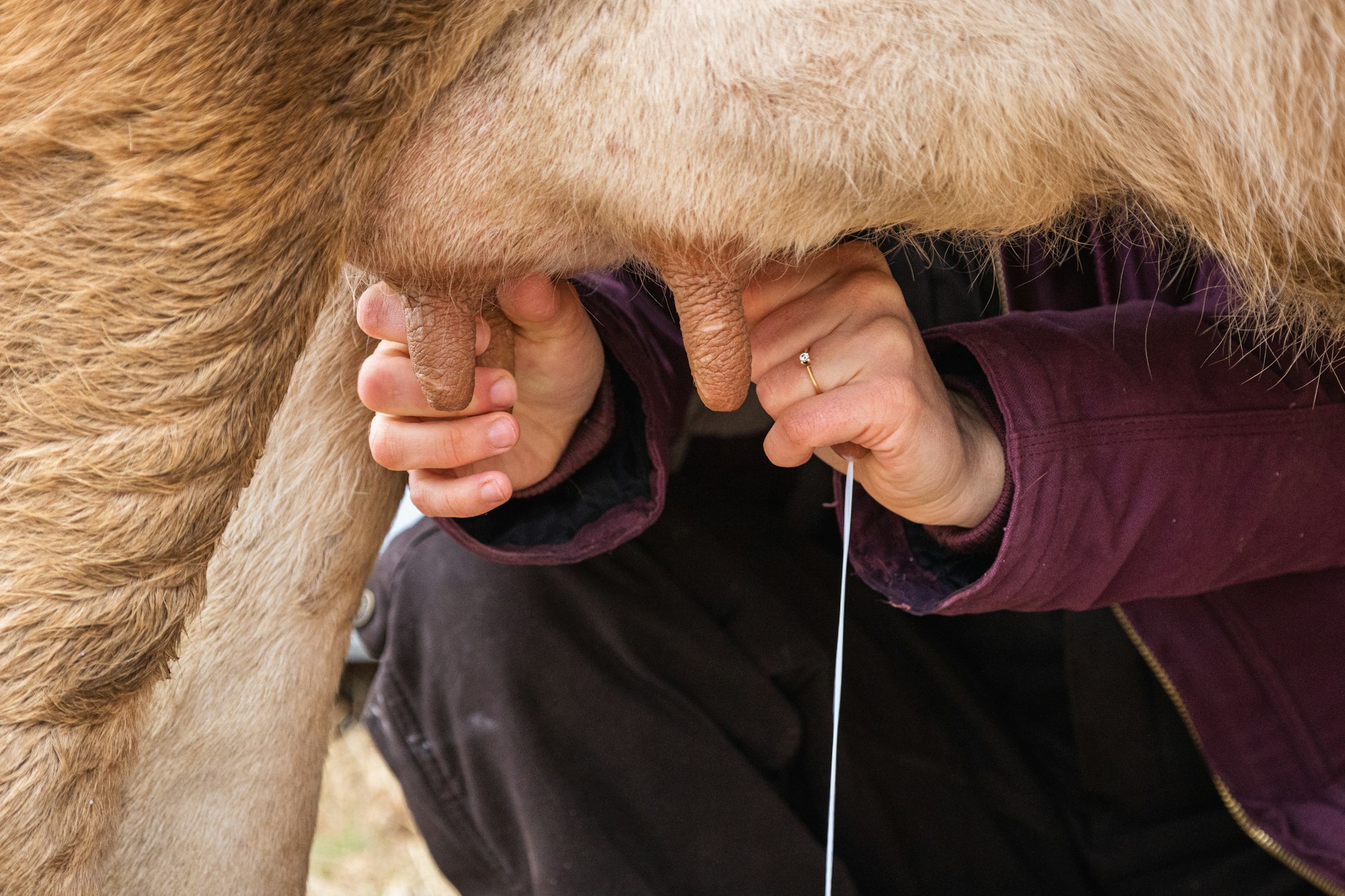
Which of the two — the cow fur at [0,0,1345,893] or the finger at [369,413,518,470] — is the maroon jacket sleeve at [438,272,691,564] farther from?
the cow fur at [0,0,1345,893]

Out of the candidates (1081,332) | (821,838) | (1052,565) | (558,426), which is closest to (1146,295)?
(1081,332)

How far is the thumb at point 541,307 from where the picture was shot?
72 centimetres

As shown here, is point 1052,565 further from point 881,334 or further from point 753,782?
point 753,782

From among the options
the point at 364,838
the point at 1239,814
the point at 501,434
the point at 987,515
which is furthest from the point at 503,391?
the point at 364,838

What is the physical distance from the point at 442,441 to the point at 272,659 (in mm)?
225

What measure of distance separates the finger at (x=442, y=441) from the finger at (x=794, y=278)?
181mm

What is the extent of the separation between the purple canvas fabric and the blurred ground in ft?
3.15

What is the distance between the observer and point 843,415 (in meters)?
0.69

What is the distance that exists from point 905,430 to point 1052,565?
0.51ft

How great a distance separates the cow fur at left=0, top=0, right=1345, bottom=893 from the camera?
52 centimetres

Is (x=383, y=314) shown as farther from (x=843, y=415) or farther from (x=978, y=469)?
(x=978, y=469)

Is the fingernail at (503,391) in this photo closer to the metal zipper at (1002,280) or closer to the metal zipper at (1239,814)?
the metal zipper at (1002,280)

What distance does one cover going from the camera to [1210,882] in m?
1.02

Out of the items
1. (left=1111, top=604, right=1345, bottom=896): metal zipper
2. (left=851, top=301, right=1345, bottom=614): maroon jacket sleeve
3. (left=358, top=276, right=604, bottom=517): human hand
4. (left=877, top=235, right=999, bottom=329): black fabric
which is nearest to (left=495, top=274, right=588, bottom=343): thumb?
(left=358, top=276, right=604, bottom=517): human hand
